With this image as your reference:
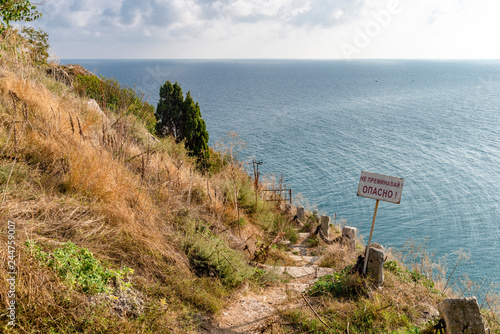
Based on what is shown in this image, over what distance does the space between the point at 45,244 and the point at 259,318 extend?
2860mm

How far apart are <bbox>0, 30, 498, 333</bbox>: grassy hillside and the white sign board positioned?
147 centimetres

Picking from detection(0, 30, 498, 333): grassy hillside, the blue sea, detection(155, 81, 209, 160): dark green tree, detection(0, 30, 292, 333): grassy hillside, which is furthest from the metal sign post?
detection(155, 81, 209, 160): dark green tree

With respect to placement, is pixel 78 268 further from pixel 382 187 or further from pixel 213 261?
pixel 382 187

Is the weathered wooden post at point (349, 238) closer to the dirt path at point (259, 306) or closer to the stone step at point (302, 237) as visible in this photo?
the stone step at point (302, 237)

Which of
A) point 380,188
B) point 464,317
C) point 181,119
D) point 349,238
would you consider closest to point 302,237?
point 349,238

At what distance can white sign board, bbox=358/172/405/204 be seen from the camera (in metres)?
5.36

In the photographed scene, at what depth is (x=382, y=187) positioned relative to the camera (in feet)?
18.0

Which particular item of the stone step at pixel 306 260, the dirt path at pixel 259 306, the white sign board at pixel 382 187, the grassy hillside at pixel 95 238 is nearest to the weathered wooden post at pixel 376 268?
the white sign board at pixel 382 187

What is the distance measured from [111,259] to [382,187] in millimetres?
4492

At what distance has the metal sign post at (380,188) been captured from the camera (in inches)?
210

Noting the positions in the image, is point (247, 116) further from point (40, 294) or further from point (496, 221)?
point (40, 294)

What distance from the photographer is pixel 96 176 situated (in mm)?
4598

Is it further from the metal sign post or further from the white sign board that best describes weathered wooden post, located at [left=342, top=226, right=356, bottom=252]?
the white sign board

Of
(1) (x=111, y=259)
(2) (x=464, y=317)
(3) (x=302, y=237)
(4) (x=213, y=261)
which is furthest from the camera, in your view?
(3) (x=302, y=237)
